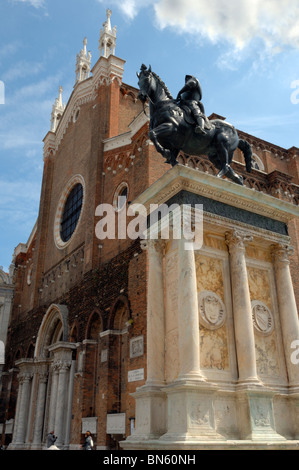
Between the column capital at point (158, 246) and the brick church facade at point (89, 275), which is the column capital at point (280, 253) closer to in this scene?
the column capital at point (158, 246)

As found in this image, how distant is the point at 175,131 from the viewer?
848cm

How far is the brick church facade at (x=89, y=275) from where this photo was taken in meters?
14.4

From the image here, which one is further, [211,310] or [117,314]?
[117,314]

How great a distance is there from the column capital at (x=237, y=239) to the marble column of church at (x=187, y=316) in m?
1.12

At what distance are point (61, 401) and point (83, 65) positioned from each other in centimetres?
1812

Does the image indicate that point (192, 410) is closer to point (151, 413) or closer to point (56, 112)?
point (151, 413)

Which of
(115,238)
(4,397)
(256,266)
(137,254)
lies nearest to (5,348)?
(4,397)

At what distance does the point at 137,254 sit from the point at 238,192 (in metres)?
5.95

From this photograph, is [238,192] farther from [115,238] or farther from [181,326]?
[115,238]

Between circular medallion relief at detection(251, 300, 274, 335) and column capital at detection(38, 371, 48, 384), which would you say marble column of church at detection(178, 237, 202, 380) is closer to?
circular medallion relief at detection(251, 300, 274, 335)

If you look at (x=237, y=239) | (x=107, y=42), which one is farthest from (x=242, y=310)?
(x=107, y=42)

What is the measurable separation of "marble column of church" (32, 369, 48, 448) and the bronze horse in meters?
14.6

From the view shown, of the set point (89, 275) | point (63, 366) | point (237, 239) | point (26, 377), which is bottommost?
point (63, 366)

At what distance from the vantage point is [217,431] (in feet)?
23.3
